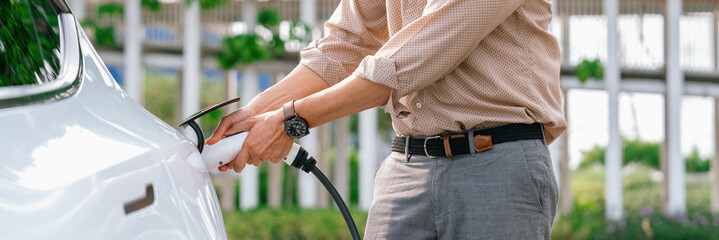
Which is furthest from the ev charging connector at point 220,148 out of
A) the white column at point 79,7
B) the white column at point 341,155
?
the white column at point 341,155

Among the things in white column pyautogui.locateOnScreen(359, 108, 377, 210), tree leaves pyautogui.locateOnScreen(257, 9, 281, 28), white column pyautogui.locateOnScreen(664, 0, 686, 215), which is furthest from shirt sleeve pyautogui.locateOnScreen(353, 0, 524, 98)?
tree leaves pyautogui.locateOnScreen(257, 9, 281, 28)

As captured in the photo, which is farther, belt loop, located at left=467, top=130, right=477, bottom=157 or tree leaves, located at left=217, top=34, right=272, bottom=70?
tree leaves, located at left=217, top=34, right=272, bottom=70

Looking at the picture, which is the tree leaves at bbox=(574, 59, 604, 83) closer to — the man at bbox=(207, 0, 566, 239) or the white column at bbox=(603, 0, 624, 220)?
the white column at bbox=(603, 0, 624, 220)

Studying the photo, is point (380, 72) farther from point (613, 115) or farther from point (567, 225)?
point (613, 115)

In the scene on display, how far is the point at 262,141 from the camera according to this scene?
1.68 m

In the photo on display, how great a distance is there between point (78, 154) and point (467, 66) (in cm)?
104

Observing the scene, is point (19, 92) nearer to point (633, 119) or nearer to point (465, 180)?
point (465, 180)

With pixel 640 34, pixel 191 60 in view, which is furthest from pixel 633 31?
pixel 191 60

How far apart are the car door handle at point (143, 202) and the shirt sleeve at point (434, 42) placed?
0.74 m

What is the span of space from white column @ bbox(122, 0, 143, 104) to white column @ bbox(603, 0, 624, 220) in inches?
171

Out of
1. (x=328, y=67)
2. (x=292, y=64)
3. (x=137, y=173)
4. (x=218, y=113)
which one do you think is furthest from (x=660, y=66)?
(x=137, y=173)

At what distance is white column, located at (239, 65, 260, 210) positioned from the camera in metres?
8.27

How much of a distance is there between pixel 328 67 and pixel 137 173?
1.08 meters

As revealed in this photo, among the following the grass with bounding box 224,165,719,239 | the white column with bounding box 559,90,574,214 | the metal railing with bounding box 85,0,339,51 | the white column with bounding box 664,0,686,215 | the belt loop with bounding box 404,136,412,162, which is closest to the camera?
the belt loop with bounding box 404,136,412,162
